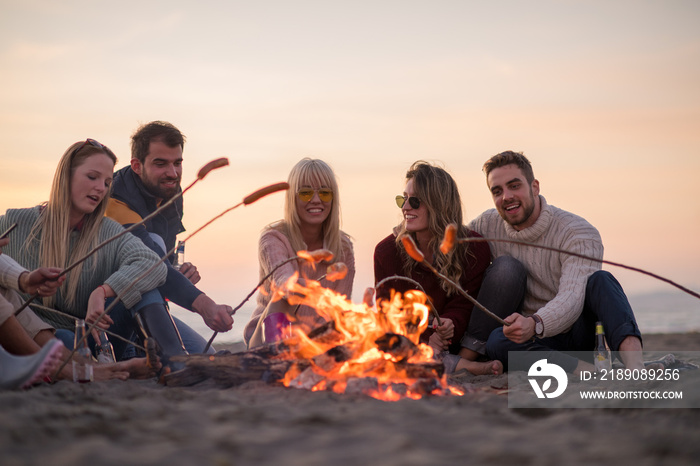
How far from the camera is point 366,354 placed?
344 cm

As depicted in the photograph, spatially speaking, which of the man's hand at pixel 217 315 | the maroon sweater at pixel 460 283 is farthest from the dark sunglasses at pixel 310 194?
the man's hand at pixel 217 315

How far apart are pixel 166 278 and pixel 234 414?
7.82ft

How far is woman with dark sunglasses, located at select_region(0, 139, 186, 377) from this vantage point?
429cm

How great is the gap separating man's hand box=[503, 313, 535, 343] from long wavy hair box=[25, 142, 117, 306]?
2994mm

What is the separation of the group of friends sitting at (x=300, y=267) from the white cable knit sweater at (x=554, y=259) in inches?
0.4

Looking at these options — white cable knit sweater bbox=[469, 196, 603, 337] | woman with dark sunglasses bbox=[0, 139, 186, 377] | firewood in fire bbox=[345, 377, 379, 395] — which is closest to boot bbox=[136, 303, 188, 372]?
woman with dark sunglasses bbox=[0, 139, 186, 377]

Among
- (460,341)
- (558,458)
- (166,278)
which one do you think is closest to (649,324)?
(460,341)

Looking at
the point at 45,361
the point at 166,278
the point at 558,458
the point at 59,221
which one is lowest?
the point at 558,458

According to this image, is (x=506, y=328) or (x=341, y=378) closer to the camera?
(x=341, y=378)

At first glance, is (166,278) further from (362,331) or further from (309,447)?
(309,447)

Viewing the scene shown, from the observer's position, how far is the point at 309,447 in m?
2.05

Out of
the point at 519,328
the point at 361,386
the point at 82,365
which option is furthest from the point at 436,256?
the point at 82,365

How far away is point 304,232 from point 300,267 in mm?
312

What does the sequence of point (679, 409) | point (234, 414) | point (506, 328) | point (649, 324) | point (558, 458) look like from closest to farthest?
point (558, 458) → point (234, 414) → point (679, 409) → point (506, 328) → point (649, 324)
